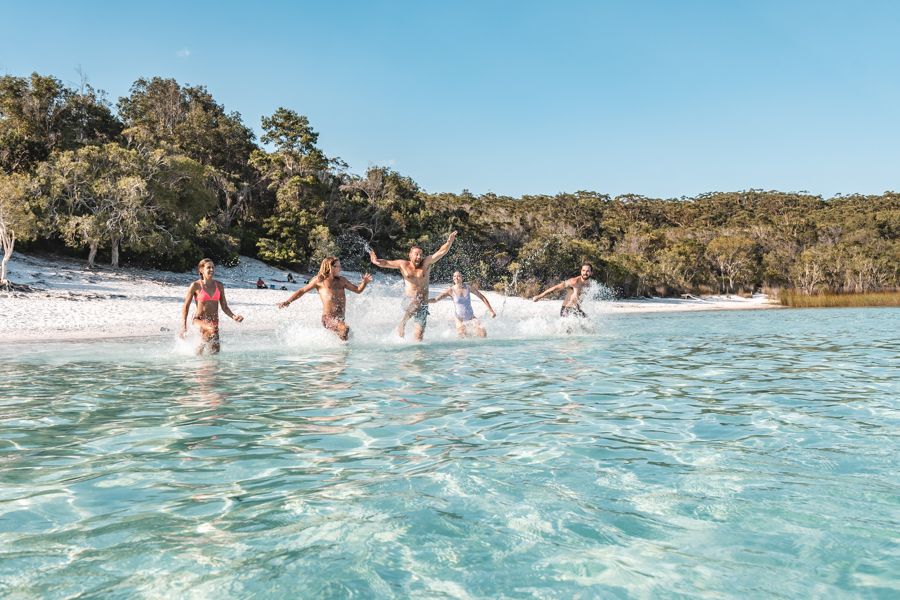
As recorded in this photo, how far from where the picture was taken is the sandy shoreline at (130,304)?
18.1 m

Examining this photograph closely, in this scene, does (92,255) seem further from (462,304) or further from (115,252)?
(462,304)

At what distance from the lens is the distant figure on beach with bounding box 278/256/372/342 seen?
40.0 feet

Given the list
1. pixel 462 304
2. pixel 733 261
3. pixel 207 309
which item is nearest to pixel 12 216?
pixel 207 309

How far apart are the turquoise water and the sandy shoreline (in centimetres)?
1026

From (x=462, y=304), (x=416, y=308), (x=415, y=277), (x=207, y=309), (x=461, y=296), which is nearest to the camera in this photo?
(x=207, y=309)

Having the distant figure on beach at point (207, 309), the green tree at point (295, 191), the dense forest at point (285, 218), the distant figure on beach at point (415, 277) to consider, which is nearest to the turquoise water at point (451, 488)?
the distant figure on beach at point (207, 309)

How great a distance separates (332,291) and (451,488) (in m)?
8.76

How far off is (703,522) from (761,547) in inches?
14.6

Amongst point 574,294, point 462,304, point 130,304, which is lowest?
point 130,304

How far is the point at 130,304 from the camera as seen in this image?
22.6 metres

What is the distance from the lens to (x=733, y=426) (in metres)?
5.90

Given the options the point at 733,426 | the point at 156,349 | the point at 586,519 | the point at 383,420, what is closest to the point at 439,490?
the point at 586,519

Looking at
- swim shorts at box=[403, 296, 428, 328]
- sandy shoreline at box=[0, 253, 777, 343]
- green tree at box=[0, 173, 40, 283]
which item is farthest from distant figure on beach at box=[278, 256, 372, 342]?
green tree at box=[0, 173, 40, 283]

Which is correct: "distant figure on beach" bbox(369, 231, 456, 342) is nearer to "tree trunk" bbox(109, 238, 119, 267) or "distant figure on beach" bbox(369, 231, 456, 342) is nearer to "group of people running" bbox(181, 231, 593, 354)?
"group of people running" bbox(181, 231, 593, 354)
